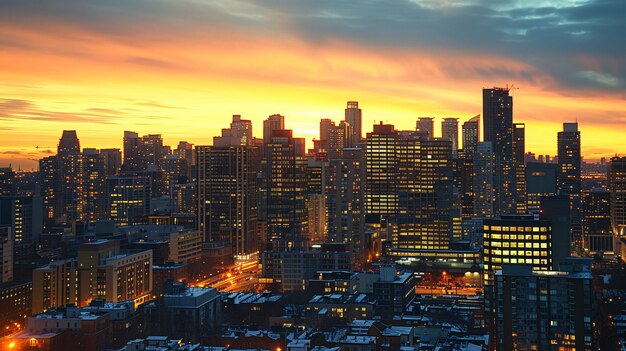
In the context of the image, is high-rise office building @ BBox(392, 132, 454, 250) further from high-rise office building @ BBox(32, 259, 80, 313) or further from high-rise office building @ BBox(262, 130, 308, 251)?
high-rise office building @ BBox(32, 259, 80, 313)

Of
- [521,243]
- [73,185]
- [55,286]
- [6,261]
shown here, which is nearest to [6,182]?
[73,185]

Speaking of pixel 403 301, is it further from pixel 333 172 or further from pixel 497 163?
pixel 497 163

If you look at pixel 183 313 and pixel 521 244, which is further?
pixel 521 244

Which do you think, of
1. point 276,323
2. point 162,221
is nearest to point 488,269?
point 276,323

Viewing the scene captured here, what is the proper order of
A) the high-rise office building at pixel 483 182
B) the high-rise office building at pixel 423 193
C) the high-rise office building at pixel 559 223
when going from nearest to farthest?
the high-rise office building at pixel 559 223, the high-rise office building at pixel 423 193, the high-rise office building at pixel 483 182

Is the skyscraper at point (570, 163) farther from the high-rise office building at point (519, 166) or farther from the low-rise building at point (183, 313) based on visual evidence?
the low-rise building at point (183, 313)

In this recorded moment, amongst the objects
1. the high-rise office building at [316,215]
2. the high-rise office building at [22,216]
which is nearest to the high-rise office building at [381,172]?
the high-rise office building at [316,215]

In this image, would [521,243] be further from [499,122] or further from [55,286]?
[499,122]

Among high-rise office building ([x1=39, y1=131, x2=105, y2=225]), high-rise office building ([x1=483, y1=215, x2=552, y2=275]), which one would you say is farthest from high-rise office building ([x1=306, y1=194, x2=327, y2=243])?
high-rise office building ([x1=483, y1=215, x2=552, y2=275])
